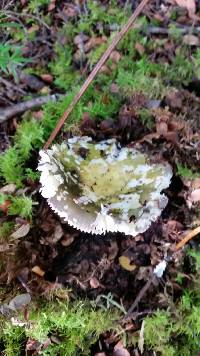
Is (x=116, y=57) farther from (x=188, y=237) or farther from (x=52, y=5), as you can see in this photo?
(x=188, y=237)

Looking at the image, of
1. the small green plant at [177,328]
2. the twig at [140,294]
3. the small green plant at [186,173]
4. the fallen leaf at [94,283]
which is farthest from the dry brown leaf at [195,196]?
the fallen leaf at [94,283]

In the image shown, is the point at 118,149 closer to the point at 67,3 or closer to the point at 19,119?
the point at 19,119

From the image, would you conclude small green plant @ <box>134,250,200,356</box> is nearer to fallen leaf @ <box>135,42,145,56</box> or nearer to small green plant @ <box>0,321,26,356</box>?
small green plant @ <box>0,321,26,356</box>

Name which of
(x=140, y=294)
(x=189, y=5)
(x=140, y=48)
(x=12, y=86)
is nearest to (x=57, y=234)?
(x=140, y=294)

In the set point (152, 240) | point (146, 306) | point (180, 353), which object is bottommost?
point (180, 353)

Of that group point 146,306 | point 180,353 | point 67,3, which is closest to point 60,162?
point 146,306
